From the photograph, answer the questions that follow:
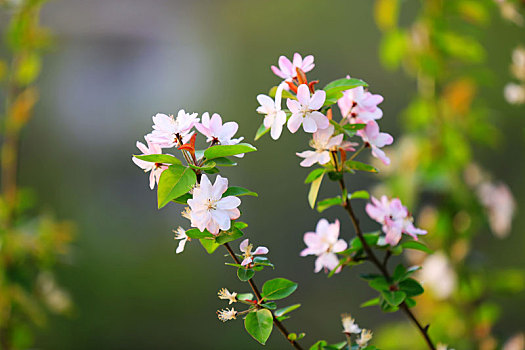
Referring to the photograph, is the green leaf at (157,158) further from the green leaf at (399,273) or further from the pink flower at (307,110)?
the green leaf at (399,273)

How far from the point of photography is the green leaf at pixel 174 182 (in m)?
0.39

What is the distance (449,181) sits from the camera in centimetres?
106

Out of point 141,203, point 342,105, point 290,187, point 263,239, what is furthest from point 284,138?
point 342,105

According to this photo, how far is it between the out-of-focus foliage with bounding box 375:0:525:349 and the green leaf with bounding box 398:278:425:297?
58 cm

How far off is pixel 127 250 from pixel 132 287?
172 mm

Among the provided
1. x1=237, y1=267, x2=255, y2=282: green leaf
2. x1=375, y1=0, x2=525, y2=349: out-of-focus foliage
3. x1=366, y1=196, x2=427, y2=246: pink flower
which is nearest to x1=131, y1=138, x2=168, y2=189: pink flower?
x1=237, y1=267, x2=255, y2=282: green leaf

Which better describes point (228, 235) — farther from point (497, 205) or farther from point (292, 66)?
point (497, 205)

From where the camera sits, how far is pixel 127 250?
2.24m

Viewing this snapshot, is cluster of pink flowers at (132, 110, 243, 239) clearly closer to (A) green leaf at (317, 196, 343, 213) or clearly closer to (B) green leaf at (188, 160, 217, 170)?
(B) green leaf at (188, 160, 217, 170)

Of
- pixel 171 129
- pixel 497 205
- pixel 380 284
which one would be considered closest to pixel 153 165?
pixel 171 129

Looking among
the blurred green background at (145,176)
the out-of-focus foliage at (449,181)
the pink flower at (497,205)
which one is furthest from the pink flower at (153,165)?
the blurred green background at (145,176)

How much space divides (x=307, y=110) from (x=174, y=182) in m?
0.13

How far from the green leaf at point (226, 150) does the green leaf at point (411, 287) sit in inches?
9.0

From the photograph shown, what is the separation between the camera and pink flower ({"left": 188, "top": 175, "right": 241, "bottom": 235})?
0.38m
